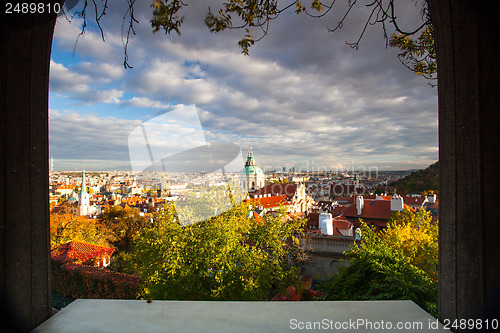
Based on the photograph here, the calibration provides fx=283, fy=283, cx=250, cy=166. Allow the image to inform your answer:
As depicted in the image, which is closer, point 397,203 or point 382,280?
point 382,280

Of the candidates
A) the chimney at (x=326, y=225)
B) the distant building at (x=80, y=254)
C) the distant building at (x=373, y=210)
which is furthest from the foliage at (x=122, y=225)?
the distant building at (x=373, y=210)

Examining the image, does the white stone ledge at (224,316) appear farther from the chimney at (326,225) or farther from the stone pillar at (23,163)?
the chimney at (326,225)

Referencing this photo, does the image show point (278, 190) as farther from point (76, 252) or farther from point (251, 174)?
point (76, 252)

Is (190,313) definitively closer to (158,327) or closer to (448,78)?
(158,327)

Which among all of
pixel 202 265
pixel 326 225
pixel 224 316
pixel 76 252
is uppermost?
pixel 224 316

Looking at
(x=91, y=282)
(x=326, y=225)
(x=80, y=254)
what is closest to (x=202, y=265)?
(x=91, y=282)

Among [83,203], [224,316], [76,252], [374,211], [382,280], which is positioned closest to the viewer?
[224,316]

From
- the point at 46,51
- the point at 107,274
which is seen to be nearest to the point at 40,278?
the point at 46,51
